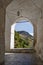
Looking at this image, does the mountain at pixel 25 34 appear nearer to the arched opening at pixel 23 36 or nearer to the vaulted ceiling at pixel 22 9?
the arched opening at pixel 23 36

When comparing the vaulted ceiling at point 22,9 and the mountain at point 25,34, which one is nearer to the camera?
the vaulted ceiling at point 22,9

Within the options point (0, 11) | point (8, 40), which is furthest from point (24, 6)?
point (0, 11)

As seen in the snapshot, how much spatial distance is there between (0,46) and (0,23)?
0.68m

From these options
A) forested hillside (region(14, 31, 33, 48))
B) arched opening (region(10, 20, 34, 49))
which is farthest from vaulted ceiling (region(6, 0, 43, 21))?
forested hillside (region(14, 31, 33, 48))

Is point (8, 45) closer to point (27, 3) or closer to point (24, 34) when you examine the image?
point (27, 3)

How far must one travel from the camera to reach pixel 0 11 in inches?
206

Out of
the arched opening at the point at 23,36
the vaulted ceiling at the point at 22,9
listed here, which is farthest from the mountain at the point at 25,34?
the vaulted ceiling at the point at 22,9

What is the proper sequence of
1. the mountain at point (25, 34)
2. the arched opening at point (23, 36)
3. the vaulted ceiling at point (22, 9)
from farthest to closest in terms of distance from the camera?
1. the mountain at point (25, 34)
2. the arched opening at point (23, 36)
3. the vaulted ceiling at point (22, 9)

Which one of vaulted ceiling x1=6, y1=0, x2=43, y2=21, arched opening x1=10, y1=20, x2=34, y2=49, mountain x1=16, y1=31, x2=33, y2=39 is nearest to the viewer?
vaulted ceiling x1=6, y1=0, x2=43, y2=21

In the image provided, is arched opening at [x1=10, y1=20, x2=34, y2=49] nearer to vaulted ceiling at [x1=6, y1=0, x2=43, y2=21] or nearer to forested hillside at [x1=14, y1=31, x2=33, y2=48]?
Result: forested hillside at [x1=14, y1=31, x2=33, y2=48]

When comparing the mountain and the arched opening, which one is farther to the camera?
the mountain

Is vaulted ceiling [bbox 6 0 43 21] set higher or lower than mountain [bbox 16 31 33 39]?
higher

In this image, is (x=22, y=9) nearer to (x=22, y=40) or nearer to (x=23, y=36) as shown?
(x=22, y=40)

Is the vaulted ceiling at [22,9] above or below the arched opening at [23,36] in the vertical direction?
above
